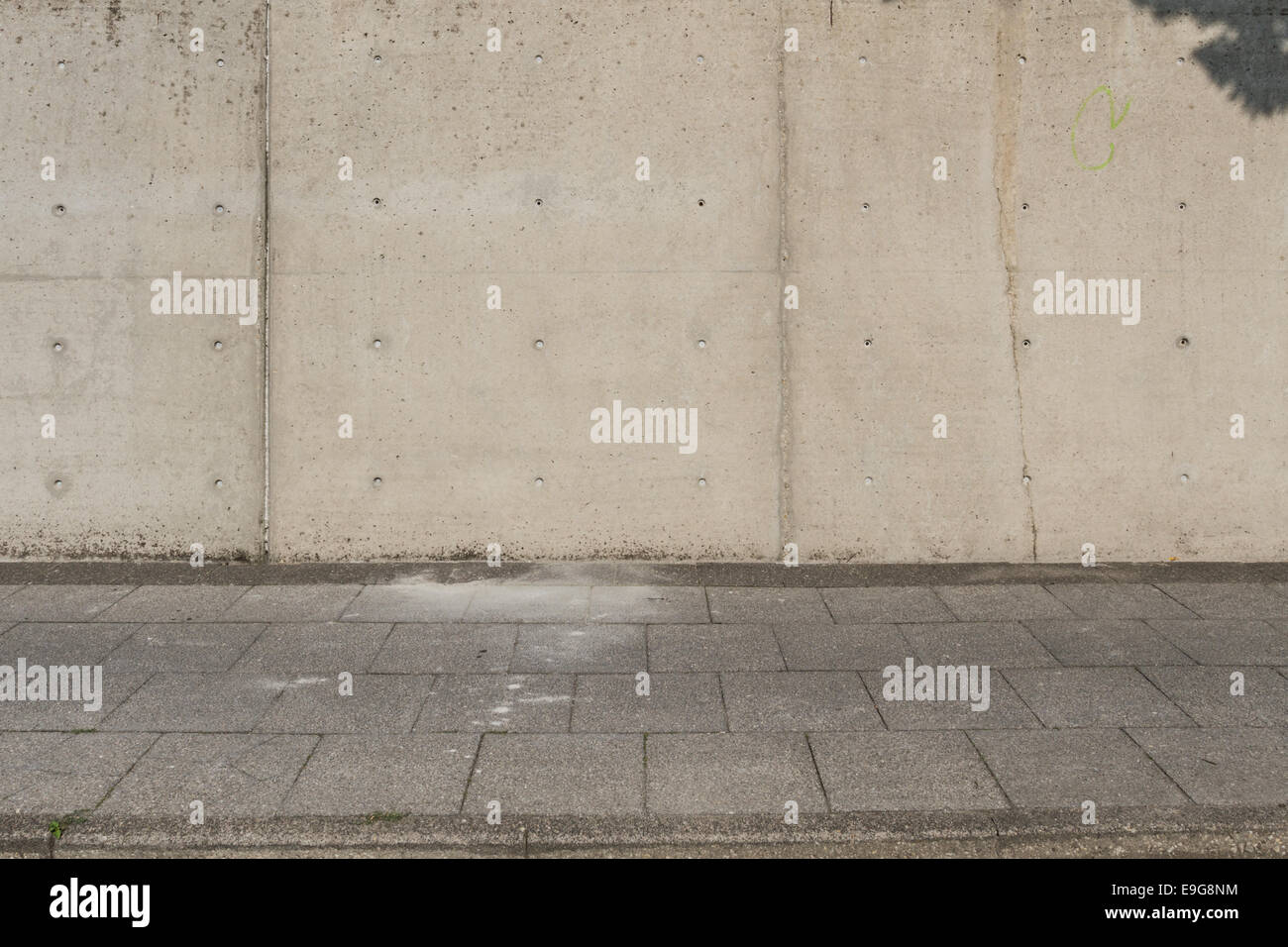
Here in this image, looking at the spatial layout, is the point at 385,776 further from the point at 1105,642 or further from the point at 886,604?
the point at 1105,642

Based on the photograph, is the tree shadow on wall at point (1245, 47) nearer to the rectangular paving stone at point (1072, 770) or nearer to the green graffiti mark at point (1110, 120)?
the green graffiti mark at point (1110, 120)

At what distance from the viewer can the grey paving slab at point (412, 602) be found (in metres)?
6.86

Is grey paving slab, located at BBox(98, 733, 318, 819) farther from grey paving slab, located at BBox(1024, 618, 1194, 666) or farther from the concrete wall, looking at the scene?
grey paving slab, located at BBox(1024, 618, 1194, 666)

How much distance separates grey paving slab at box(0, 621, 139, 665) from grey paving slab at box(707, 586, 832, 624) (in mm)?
3699

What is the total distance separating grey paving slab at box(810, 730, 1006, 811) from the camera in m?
4.25

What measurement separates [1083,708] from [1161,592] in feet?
8.41

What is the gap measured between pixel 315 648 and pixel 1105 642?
470 cm

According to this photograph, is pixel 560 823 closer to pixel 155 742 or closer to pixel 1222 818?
pixel 155 742

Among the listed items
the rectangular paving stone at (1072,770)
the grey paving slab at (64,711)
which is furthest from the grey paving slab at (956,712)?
the grey paving slab at (64,711)

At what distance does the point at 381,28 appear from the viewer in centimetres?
800

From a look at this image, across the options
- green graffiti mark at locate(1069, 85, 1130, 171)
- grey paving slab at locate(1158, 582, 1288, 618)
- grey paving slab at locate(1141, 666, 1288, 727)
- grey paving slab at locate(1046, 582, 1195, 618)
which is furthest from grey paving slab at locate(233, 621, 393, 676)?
green graffiti mark at locate(1069, 85, 1130, 171)

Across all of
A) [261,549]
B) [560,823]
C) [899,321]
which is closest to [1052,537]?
[899,321]

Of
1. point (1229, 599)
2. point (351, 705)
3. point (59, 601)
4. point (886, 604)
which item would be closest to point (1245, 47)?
point (1229, 599)

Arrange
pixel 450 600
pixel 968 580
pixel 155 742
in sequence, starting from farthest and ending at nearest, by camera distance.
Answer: pixel 968 580 → pixel 450 600 → pixel 155 742
